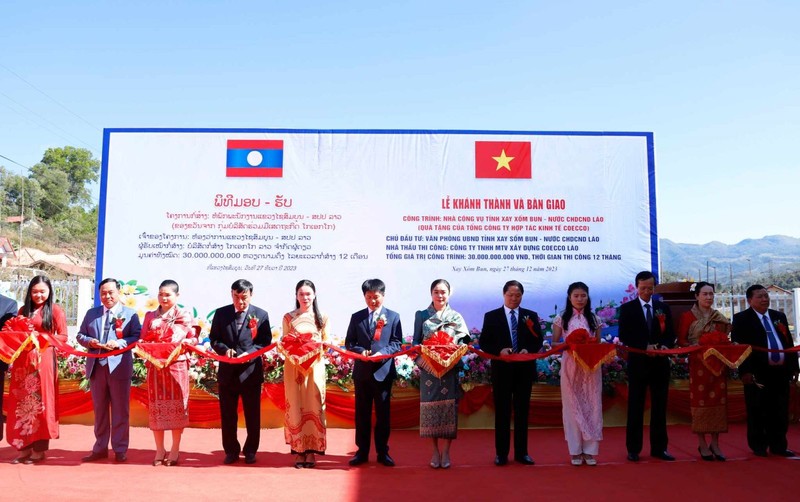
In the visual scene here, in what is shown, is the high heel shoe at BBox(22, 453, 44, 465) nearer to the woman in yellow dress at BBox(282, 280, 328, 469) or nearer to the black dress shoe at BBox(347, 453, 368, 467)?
the woman in yellow dress at BBox(282, 280, 328, 469)

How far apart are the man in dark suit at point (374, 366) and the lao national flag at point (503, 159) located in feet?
8.86

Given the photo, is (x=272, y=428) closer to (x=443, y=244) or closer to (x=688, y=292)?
(x=443, y=244)

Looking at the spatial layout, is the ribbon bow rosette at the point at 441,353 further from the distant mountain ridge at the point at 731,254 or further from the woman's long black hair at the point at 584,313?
the distant mountain ridge at the point at 731,254

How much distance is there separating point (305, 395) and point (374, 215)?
8.92ft

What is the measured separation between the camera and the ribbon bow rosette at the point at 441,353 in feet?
13.4

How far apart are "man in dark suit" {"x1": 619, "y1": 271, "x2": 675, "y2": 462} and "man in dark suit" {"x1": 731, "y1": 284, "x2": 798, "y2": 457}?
59cm

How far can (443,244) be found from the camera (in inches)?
255

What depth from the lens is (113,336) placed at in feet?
14.6

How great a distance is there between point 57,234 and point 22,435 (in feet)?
136

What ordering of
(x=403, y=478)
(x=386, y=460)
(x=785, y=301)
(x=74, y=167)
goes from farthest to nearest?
(x=74, y=167)
(x=785, y=301)
(x=386, y=460)
(x=403, y=478)

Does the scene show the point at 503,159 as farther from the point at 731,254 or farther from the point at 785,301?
the point at 731,254

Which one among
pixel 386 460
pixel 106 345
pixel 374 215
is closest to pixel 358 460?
pixel 386 460

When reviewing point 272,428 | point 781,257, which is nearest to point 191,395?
point 272,428

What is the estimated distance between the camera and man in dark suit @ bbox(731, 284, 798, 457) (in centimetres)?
444
